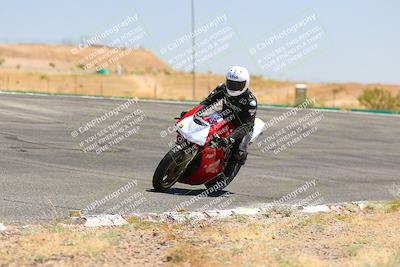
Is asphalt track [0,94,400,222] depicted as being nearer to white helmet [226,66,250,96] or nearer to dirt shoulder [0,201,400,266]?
dirt shoulder [0,201,400,266]

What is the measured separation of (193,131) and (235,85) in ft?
3.12

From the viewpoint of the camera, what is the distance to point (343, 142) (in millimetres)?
22391

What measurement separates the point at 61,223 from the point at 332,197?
5.37 metres

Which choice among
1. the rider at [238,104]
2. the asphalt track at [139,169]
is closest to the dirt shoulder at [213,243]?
the asphalt track at [139,169]

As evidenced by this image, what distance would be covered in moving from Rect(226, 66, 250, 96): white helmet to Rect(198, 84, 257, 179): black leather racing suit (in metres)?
0.17

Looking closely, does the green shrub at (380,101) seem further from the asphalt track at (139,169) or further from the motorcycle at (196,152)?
the motorcycle at (196,152)

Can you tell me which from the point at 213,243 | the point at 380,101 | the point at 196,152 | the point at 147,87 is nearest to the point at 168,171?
the point at 196,152

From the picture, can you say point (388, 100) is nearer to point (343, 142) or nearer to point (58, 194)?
point (343, 142)

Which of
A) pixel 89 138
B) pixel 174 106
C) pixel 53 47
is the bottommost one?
pixel 53 47

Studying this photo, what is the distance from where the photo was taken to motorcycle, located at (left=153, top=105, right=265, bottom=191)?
1059 cm

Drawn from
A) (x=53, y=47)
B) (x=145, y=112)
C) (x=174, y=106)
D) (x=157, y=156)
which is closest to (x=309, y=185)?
(x=157, y=156)

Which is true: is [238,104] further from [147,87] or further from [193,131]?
[147,87]

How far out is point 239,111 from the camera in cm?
1124

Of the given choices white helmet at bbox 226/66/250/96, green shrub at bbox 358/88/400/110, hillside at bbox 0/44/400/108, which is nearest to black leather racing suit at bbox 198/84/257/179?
white helmet at bbox 226/66/250/96
